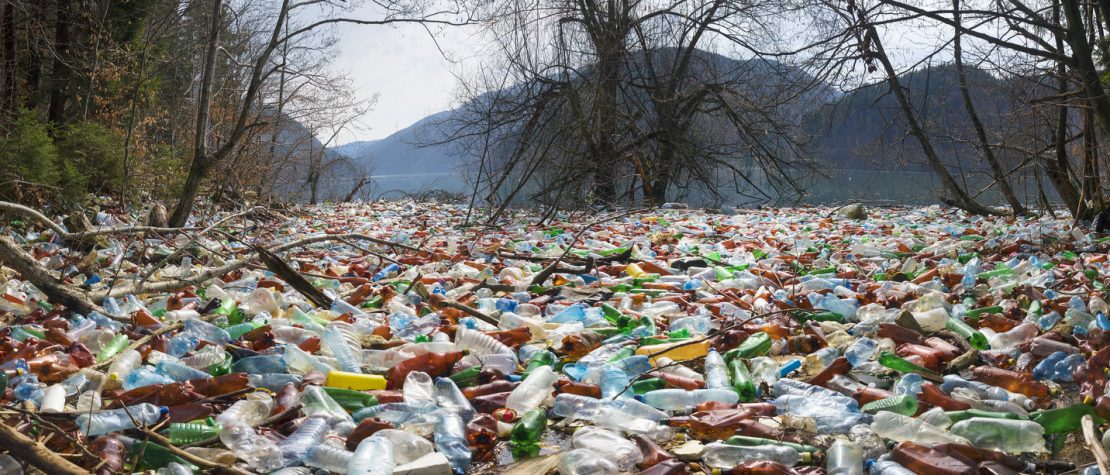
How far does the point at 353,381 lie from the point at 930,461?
1426mm

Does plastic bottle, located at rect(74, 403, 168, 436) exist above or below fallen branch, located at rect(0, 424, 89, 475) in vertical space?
below

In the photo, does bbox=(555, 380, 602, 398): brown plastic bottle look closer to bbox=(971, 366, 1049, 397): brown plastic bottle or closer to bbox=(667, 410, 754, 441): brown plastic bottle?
bbox=(667, 410, 754, 441): brown plastic bottle

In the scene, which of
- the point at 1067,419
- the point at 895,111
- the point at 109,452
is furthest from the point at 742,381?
the point at 895,111

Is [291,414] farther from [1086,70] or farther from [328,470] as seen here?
[1086,70]

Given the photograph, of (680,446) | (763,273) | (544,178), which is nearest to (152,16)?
(544,178)

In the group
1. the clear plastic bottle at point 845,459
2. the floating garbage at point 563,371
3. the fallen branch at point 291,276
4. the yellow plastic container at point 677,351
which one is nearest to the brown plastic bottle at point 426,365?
the floating garbage at point 563,371

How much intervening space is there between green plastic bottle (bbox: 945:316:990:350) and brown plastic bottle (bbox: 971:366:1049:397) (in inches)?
13.6

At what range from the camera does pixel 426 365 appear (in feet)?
7.05

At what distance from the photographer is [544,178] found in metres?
11.5

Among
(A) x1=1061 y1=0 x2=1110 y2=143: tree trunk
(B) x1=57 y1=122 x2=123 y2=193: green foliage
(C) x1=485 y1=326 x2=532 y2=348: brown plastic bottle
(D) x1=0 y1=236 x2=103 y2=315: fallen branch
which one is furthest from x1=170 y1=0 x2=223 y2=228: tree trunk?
(A) x1=1061 y1=0 x2=1110 y2=143: tree trunk

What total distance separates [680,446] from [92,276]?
10.5ft

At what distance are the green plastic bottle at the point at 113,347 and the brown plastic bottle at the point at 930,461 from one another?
2150mm

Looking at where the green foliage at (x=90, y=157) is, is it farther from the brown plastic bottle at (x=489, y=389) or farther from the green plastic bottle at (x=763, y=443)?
the green plastic bottle at (x=763, y=443)

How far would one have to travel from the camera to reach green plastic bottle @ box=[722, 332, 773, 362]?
231cm
